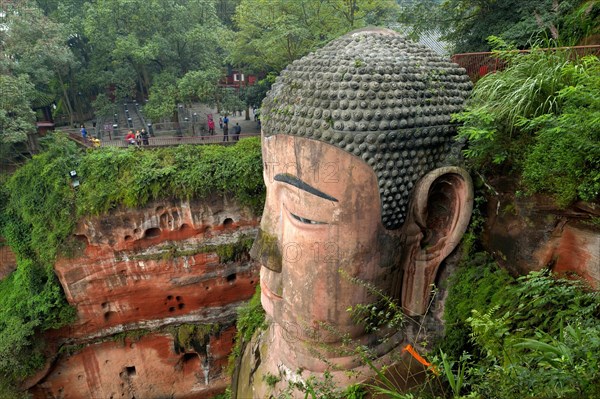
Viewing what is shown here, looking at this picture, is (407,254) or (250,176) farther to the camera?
(250,176)

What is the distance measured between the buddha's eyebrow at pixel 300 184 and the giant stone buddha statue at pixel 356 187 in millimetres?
14

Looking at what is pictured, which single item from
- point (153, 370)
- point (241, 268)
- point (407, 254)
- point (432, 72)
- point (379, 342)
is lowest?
point (153, 370)

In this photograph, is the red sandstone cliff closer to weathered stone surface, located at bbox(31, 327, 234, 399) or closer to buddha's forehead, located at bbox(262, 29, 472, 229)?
weathered stone surface, located at bbox(31, 327, 234, 399)

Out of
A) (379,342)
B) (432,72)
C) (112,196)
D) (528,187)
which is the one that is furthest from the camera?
(112,196)

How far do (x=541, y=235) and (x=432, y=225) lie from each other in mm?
1198

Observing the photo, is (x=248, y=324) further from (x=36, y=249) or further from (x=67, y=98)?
(x=67, y=98)

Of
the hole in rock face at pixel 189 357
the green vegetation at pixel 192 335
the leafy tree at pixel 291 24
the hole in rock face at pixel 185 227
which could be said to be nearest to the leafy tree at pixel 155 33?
the leafy tree at pixel 291 24

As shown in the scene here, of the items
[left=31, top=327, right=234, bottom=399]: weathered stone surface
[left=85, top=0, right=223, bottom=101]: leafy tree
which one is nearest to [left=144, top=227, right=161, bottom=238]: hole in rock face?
[left=31, top=327, right=234, bottom=399]: weathered stone surface

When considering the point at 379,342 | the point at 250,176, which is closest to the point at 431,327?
the point at 379,342

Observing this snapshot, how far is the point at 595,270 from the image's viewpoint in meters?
3.78

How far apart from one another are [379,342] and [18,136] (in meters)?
12.6

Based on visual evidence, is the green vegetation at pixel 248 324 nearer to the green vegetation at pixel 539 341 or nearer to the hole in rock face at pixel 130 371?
the green vegetation at pixel 539 341

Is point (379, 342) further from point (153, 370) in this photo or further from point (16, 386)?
point (16, 386)

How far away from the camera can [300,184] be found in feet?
15.1
